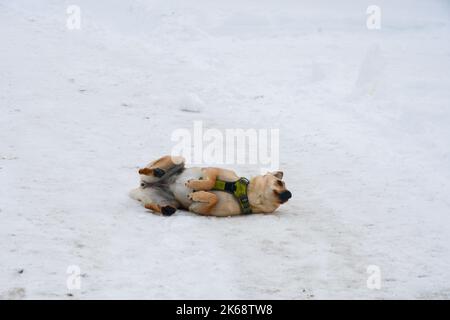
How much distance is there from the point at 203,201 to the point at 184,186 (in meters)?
0.40

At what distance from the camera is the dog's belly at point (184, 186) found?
8531 mm

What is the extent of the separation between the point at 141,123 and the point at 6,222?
18.5 ft

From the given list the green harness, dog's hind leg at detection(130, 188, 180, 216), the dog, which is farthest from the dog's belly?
the green harness

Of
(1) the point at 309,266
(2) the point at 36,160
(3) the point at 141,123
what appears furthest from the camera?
(3) the point at 141,123

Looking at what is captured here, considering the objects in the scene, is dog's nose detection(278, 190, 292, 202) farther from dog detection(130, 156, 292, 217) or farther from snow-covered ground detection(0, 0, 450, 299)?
snow-covered ground detection(0, 0, 450, 299)

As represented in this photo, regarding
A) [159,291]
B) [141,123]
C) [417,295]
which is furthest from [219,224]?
[141,123]

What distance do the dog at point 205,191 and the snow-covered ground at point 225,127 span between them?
0.63ft

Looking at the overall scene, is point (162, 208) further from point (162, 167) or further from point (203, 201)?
point (162, 167)

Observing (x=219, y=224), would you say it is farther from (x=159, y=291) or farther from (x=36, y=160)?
(x=36, y=160)

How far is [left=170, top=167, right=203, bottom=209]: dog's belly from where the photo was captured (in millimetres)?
8531

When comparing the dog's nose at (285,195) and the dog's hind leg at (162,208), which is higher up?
the dog's nose at (285,195)

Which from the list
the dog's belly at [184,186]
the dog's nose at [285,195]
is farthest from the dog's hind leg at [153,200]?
the dog's nose at [285,195]

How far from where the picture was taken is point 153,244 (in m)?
7.23

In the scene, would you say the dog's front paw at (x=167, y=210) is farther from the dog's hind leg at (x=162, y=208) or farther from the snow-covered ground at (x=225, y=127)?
the snow-covered ground at (x=225, y=127)
